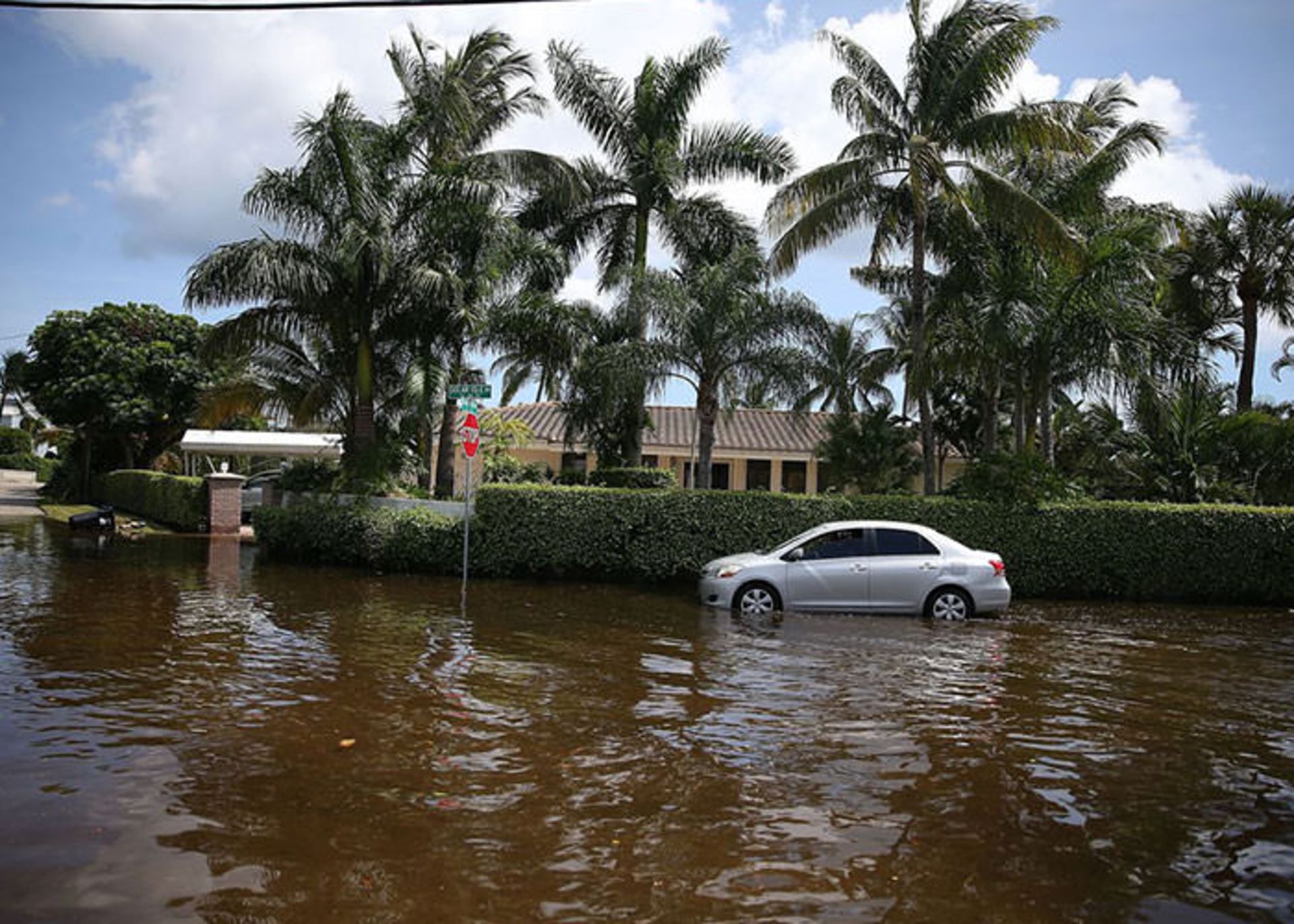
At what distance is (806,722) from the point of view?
7.83 metres

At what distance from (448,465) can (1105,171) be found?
15.5m

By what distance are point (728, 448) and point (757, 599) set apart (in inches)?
858

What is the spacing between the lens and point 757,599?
14.2 m

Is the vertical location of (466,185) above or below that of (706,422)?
above

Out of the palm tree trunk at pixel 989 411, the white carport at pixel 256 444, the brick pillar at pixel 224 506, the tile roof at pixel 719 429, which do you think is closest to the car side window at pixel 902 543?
the palm tree trunk at pixel 989 411

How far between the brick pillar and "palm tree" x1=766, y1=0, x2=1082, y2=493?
14.9 m

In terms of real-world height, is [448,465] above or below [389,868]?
above

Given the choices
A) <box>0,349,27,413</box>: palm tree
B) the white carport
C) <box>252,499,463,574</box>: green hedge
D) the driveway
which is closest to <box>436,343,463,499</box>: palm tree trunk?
<box>252,499,463,574</box>: green hedge

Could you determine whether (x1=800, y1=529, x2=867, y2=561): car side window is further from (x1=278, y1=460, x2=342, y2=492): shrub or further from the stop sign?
(x1=278, y1=460, x2=342, y2=492): shrub

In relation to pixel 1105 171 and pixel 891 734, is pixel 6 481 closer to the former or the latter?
pixel 1105 171

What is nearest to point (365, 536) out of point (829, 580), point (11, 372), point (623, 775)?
point (829, 580)

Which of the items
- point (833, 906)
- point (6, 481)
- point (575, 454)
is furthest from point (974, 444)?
point (6, 481)

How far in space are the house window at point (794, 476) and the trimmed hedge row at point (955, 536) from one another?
66.7 feet

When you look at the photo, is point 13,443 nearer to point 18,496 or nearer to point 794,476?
point 18,496
